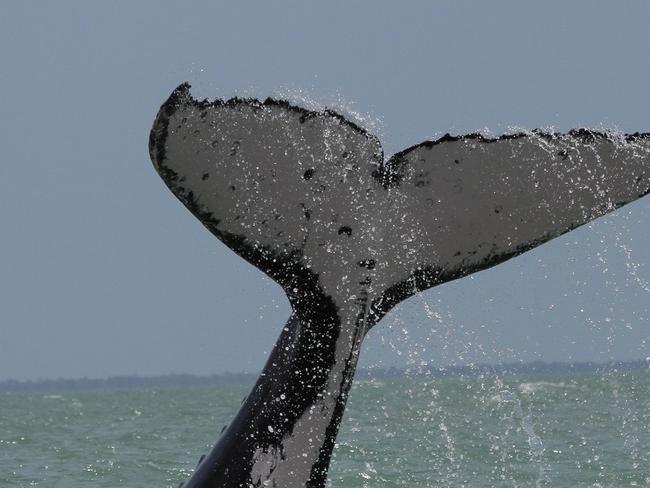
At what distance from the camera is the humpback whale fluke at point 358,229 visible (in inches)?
215

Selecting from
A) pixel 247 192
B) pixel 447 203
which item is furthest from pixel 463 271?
pixel 247 192

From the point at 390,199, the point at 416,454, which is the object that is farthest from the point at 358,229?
the point at 416,454

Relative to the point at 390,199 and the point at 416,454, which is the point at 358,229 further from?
the point at 416,454

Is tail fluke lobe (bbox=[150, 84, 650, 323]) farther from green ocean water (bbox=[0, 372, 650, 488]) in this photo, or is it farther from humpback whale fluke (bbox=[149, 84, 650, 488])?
green ocean water (bbox=[0, 372, 650, 488])

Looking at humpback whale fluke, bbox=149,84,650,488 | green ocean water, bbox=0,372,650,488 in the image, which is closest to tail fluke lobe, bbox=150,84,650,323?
humpback whale fluke, bbox=149,84,650,488

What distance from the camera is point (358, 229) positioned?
568 centimetres

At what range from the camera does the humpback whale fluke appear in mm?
5453

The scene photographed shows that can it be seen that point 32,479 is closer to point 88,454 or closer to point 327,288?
point 88,454

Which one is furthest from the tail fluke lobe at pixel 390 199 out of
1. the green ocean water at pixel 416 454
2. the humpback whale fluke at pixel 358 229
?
the green ocean water at pixel 416 454

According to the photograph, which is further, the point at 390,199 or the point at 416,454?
the point at 416,454

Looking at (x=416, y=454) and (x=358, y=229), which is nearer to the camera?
(x=358, y=229)

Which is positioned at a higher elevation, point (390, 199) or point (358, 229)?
point (390, 199)

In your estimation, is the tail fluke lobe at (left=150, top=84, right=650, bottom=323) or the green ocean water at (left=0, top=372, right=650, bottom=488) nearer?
the tail fluke lobe at (left=150, top=84, right=650, bottom=323)

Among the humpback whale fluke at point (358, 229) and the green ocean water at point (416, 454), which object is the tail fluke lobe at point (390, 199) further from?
the green ocean water at point (416, 454)
